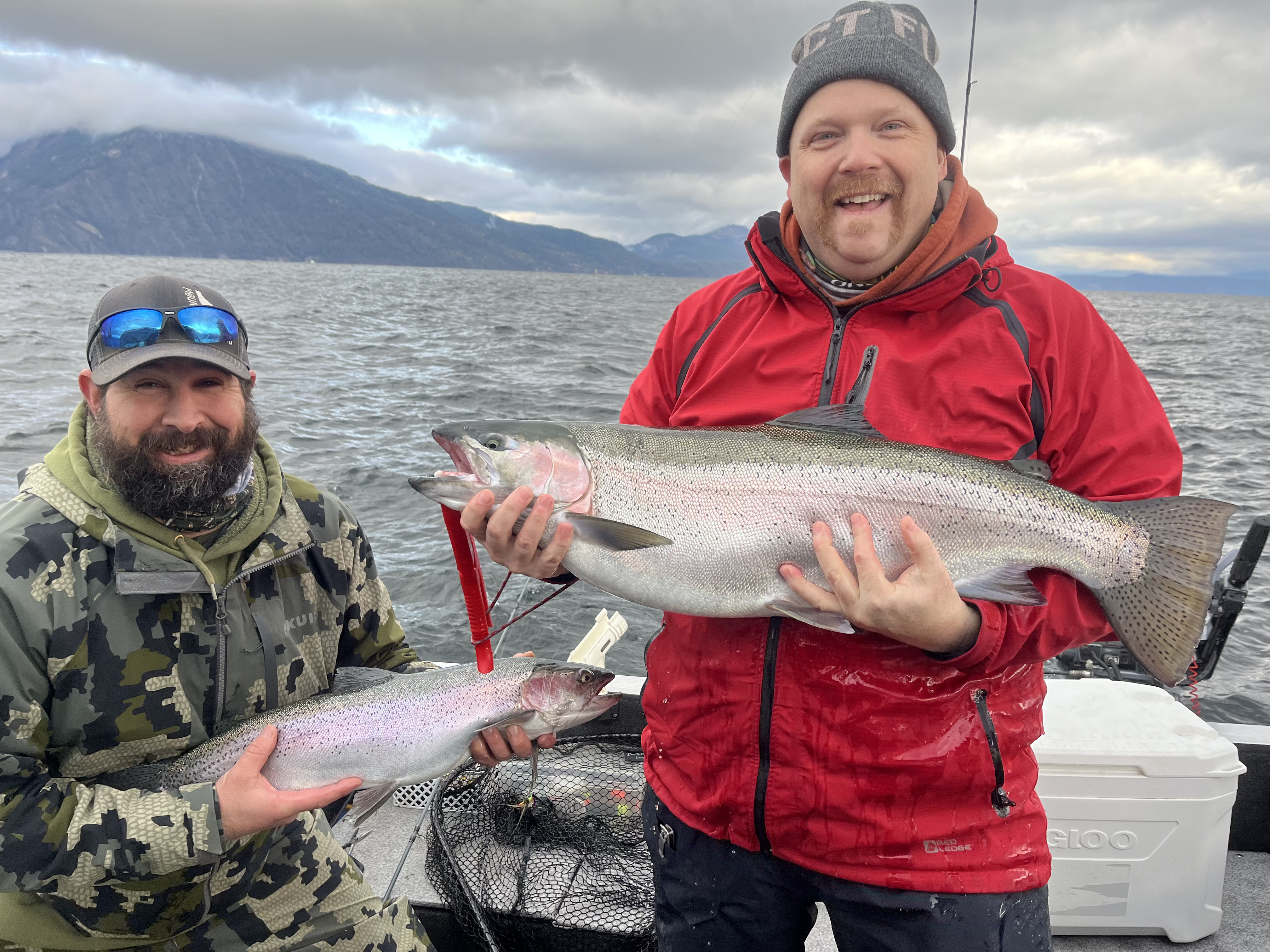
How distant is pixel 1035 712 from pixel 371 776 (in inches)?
105

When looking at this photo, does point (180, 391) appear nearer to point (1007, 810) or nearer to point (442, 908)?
point (442, 908)

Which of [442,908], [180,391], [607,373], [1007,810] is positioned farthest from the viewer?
[607,373]

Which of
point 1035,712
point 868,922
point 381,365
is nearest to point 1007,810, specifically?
point 1035,712

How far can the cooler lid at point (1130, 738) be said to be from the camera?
394cm

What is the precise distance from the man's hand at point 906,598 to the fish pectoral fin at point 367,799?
221 centimetres

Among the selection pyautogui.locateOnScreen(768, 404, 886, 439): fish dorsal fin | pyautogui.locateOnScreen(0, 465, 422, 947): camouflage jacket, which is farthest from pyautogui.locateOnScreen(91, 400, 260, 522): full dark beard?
pyautogui.locateOnScreen(768, 404, 886, 439): fish dorsal fin

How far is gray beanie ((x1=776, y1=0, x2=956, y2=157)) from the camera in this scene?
8.96ft

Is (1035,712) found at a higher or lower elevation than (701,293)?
lower

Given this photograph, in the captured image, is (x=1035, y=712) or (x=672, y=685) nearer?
(x=1035, y=712)

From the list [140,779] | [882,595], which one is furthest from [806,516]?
[140,779]

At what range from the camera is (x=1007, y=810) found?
2477 mm

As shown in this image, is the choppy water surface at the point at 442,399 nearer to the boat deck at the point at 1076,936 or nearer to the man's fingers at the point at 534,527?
the boat deck at the point at 1076,936

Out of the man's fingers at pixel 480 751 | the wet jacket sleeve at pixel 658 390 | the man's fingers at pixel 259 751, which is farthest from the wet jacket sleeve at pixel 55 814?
the wet jacket sleeve at pixel 658 390

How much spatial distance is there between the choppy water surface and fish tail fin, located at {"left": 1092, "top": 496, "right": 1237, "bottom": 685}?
758 centimetres
